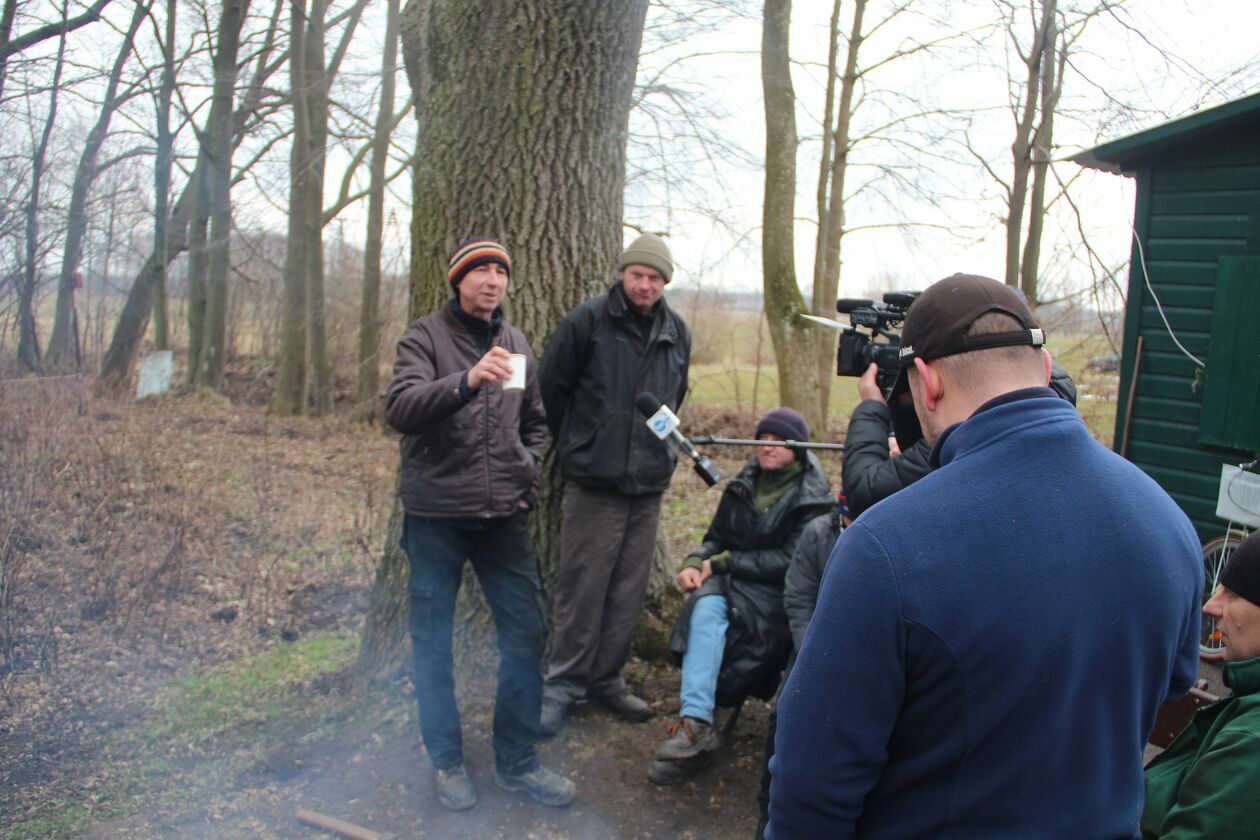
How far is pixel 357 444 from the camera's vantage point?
1341 centimetres

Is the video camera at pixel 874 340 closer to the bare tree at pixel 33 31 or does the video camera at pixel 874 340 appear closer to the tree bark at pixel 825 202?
the bare tree at pixel 33 31

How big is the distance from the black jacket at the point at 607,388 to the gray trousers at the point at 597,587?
0.37ft

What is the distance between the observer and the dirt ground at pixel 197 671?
3.66m

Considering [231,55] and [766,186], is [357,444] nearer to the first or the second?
[766,186]

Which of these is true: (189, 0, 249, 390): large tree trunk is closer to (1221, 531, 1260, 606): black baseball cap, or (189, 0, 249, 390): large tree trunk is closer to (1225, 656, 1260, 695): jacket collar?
(1221, 531, 1260, 606): black baseball cap

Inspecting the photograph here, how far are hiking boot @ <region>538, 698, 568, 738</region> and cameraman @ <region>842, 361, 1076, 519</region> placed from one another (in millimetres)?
1608

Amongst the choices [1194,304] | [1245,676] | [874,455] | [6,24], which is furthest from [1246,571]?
[6,24]

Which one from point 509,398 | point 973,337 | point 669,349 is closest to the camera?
point 973,337

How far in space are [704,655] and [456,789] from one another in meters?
1.09

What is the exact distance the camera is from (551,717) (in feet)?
13.8

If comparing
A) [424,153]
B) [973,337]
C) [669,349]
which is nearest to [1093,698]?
[973,337]

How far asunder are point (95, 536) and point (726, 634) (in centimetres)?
388

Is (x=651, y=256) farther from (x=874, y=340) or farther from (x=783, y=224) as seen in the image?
(x=783, y=224)

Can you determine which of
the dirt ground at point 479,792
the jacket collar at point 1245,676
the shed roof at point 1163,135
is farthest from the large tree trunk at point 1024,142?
the jacket collar at point 1245,676
